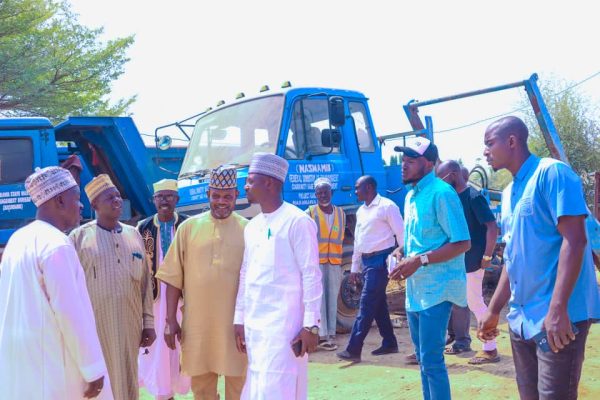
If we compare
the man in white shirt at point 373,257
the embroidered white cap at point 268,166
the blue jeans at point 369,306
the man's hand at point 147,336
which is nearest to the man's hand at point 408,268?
the embroidered white cap at point 268,166

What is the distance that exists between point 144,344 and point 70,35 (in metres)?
16.2

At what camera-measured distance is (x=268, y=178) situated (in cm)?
344

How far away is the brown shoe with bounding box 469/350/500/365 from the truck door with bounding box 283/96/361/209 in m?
2.47

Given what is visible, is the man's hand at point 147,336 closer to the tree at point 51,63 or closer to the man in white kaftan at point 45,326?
the man in white kaftan at point 45,326

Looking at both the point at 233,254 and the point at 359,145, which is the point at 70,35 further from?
the point at 233,254

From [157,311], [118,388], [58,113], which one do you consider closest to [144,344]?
[118,388]

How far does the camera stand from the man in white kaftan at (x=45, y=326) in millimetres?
2592

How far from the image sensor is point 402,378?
18.0ft

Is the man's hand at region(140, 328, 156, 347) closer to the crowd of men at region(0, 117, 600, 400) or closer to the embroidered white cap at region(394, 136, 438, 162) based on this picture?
the crowd of men at region(0, 117, 600, 400)

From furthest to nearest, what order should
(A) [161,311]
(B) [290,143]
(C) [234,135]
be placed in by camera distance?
(C) [234,135] → (B) [290,143] → (A) [161,311]

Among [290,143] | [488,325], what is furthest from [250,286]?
[290,143]

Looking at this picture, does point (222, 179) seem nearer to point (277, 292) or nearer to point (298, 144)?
point (277, 292)

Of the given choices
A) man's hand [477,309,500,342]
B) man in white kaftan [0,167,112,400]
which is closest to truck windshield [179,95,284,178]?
man's hand [477,309,500,342]

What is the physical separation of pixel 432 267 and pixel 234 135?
3928 mm
